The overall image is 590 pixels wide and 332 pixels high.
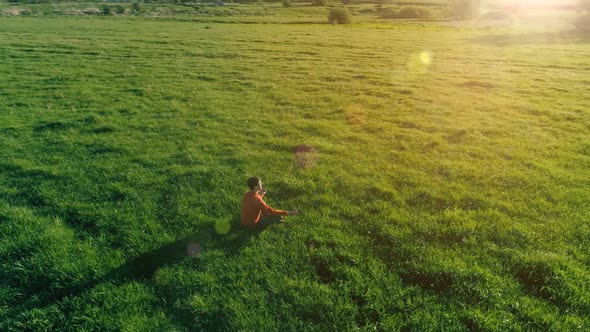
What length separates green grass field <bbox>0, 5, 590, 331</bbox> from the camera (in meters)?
5.49

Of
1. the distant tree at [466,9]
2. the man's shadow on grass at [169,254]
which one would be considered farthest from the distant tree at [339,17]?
the man's shadow on grass at [169,254]

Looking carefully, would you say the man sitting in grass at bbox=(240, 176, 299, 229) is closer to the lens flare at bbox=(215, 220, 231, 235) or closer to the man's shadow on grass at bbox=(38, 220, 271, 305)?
the man's shadow on grass at bbox=(38, 220, 271, 305)

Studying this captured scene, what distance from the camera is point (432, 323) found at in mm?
5176

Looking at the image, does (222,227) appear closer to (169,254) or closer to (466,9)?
(169,254)

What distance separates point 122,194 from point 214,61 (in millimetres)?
20141

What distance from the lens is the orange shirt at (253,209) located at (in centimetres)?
701

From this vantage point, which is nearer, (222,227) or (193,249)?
(193,249)

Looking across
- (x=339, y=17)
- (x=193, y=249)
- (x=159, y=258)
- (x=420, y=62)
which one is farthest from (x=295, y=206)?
(x=339, y=17)

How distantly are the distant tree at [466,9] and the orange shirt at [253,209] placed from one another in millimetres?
123615

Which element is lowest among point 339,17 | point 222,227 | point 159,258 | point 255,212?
point 159,258

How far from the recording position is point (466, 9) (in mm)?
113500

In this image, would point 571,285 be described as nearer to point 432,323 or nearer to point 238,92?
point 432,323

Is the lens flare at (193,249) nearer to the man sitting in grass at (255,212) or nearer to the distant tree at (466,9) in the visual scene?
the man sitting in grass at (255,212)

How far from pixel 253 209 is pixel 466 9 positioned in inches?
5176
